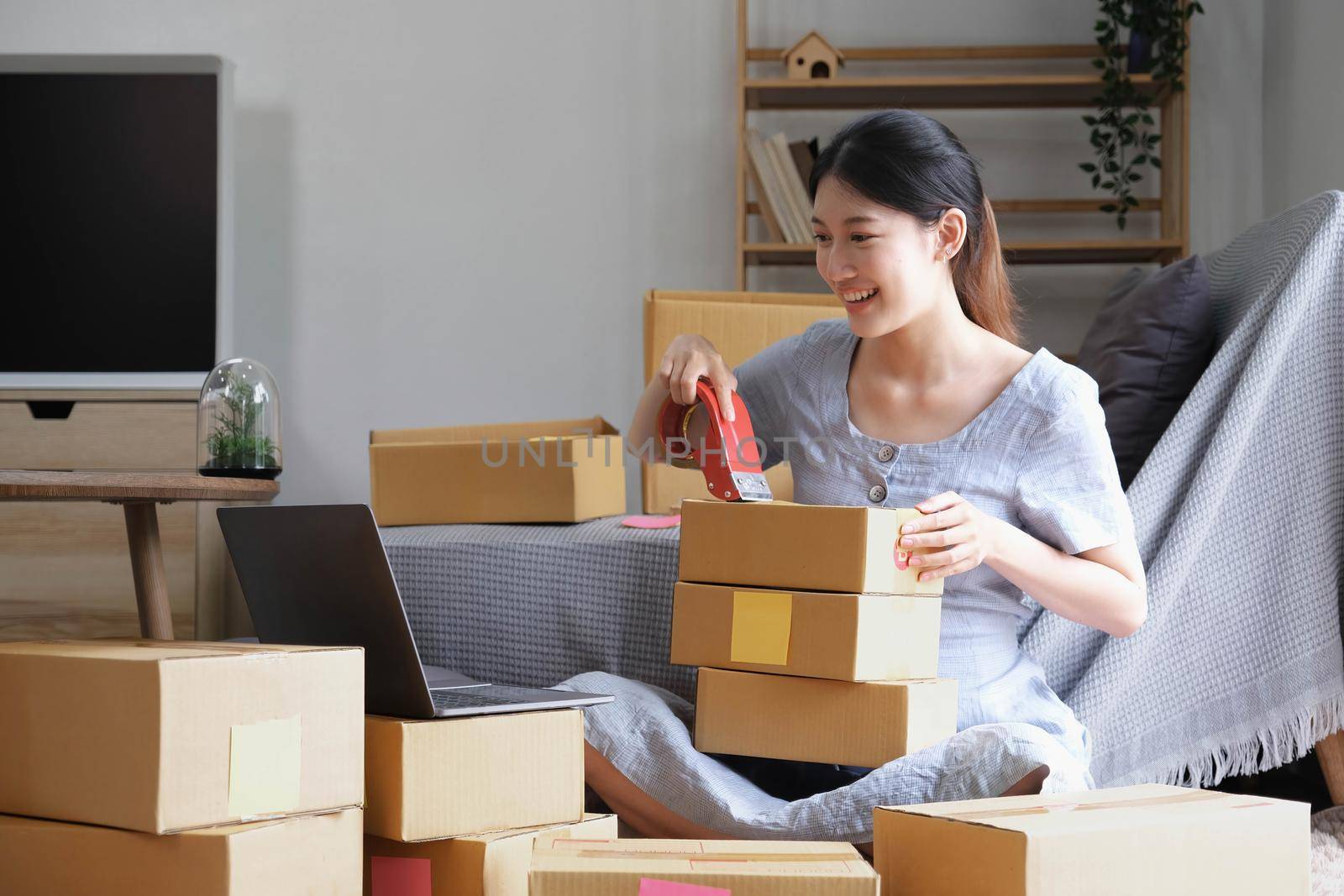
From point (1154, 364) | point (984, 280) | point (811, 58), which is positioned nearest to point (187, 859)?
point (984, 280)

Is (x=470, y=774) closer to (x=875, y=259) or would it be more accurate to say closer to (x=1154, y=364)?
(x=875, y=259)

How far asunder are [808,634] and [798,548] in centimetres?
8

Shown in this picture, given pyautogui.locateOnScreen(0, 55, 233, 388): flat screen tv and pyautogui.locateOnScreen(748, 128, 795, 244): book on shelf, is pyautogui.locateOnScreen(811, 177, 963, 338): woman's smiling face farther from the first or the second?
pyautogui.locateOnScreen(0, 55, 233, 388): flat screen tv

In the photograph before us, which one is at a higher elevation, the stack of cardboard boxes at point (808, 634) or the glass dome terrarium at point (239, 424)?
the glass dome terrarium at point (239, 424)

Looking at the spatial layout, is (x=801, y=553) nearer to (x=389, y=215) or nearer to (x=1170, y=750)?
(x=1170, y=750)

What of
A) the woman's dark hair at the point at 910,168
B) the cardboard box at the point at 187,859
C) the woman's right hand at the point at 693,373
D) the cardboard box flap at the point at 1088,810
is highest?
the woman's dark hair at the point at 910,168

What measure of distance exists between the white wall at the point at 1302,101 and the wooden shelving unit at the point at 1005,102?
21 centimetres

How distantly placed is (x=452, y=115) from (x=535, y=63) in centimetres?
24

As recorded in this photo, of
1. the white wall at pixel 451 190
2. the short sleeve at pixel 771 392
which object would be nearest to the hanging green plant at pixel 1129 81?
the white wall at pixel 451 190

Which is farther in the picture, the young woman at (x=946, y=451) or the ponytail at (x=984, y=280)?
the ponytail at (x=984, y=280)

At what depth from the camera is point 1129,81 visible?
2.63 m

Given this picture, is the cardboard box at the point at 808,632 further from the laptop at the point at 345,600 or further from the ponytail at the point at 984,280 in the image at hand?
the ponytail at the point at 984,280

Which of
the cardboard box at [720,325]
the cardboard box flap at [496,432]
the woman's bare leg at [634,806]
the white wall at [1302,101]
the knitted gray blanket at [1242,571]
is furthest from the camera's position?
the white wall at [1302,101]

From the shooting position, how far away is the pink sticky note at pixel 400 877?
0.97 meters
